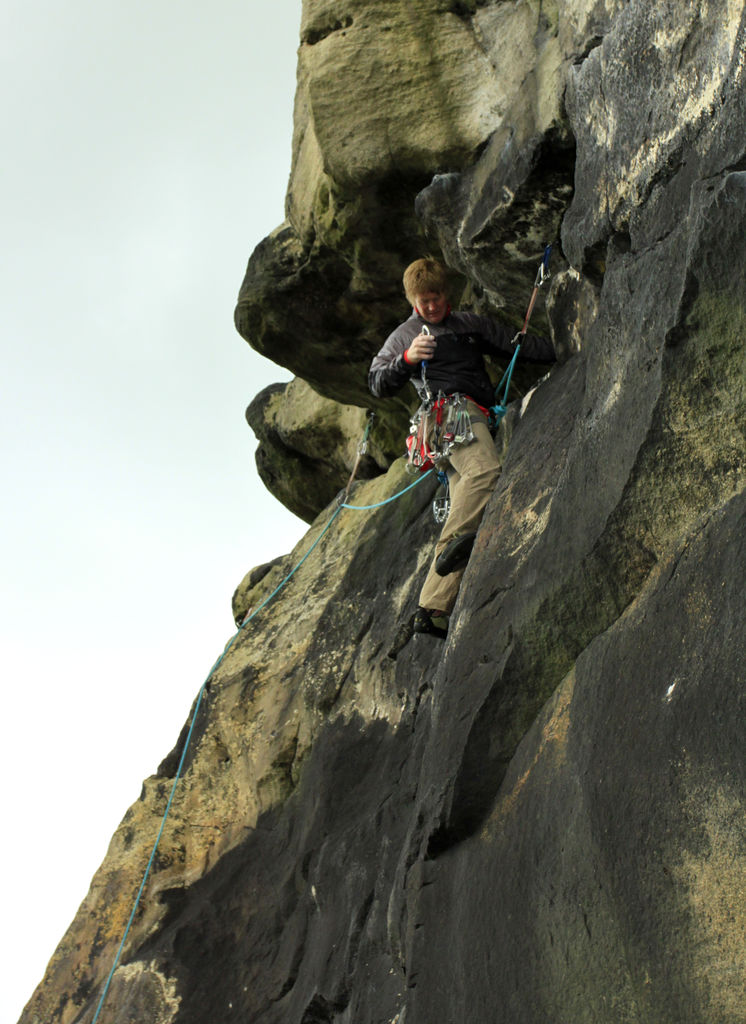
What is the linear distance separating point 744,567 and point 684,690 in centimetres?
55

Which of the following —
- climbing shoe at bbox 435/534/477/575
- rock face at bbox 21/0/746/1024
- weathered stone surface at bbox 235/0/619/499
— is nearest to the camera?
rock face at bbox 21/0/746/1024

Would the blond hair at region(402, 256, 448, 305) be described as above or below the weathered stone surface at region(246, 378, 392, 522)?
below

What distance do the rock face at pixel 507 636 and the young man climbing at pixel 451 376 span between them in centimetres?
33

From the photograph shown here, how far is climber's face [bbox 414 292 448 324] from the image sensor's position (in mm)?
8172

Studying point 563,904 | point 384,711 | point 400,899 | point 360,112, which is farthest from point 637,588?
point 360,112

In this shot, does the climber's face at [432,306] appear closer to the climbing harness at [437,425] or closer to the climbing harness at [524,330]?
the climbing harness at [437,425]

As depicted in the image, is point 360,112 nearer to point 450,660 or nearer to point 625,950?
point 450,660

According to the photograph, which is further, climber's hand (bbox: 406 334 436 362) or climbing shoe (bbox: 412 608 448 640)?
climber's hand (bbox: 406 334 436 362)

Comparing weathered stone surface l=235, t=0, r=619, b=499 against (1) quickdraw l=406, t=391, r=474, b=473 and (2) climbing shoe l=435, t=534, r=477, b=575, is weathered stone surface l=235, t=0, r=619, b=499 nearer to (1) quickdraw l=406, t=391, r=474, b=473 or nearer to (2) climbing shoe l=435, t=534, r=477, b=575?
(1) quickdraw l=406, t=391, r=474, b=473

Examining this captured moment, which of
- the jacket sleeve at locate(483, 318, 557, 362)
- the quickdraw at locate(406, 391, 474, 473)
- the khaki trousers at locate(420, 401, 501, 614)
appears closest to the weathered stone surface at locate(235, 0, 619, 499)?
the jacket sleeve at locate(483, 318, 557, 362)

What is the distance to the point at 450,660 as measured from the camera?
6.24 m

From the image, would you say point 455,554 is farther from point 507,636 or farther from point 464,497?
point 507,636

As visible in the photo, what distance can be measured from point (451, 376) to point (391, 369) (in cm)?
49

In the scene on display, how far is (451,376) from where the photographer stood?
8.14 meters
